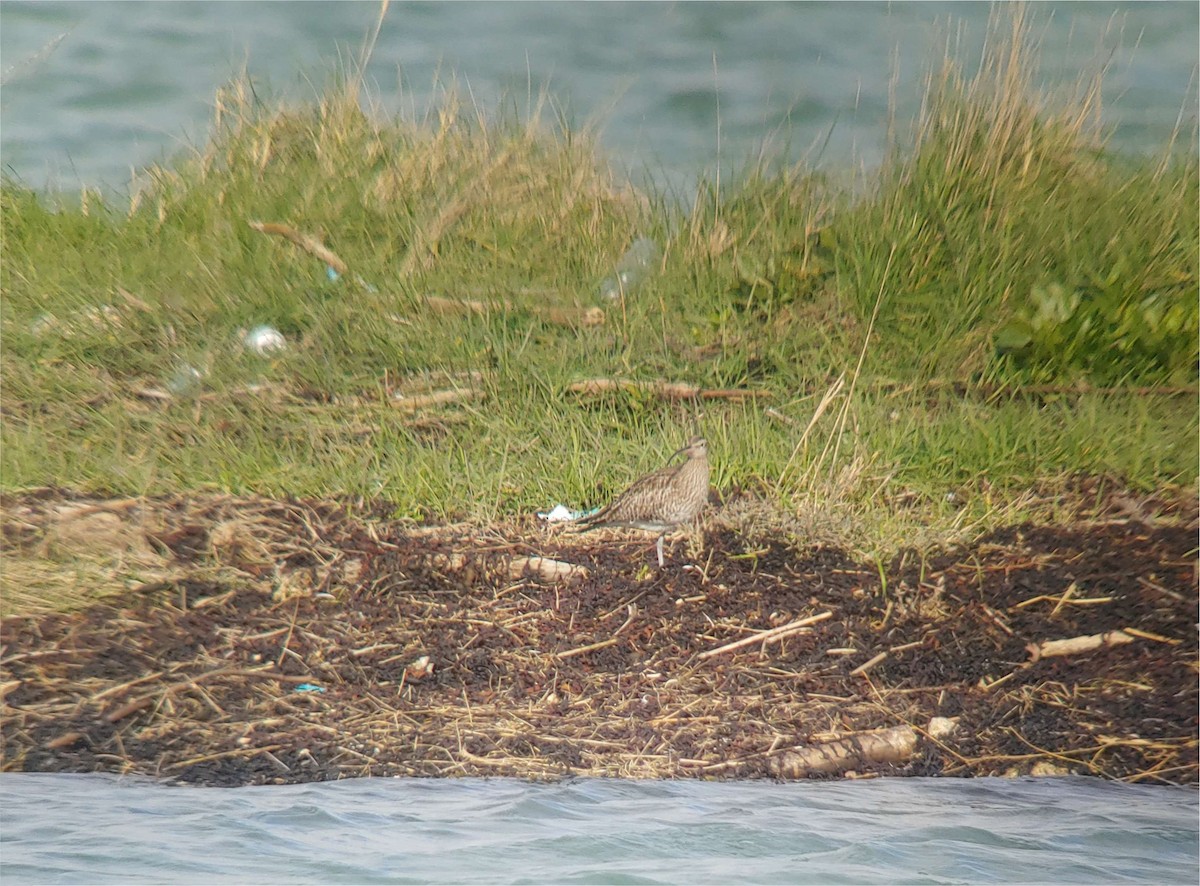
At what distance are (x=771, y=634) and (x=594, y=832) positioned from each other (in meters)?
0.75

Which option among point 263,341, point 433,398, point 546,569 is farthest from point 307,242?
point 546,569

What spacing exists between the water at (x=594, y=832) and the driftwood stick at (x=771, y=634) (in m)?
0.39

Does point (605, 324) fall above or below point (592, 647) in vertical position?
above

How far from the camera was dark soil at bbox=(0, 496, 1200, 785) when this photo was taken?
2670 mm

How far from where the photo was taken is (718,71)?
10.6ft

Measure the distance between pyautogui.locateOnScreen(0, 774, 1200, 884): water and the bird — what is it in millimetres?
698

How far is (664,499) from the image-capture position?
9.95 feet

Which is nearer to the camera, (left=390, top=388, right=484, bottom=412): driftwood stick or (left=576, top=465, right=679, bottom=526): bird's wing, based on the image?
(left=576, top=465, right=679, bottom=526): bird's wing

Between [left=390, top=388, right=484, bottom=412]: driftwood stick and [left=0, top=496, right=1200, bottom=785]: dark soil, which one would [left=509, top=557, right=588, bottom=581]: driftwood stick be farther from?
[left=390, top=388, right=484, bottom=412]: driftwood stick

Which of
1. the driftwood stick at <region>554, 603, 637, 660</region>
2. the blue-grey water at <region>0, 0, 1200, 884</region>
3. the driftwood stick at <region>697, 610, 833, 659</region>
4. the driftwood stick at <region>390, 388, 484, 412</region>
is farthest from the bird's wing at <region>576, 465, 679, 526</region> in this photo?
the blue-grey water at <region>0, 0, 1200, 884</region>

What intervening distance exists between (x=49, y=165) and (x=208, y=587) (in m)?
1.30

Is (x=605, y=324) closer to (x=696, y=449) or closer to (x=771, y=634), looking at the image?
(x=696, y=449)

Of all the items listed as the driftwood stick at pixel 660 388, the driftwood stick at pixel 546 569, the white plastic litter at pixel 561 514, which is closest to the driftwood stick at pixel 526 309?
the driftwood stick at pixel 660 388

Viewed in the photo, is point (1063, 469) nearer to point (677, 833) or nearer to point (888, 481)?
point (888, 481)
